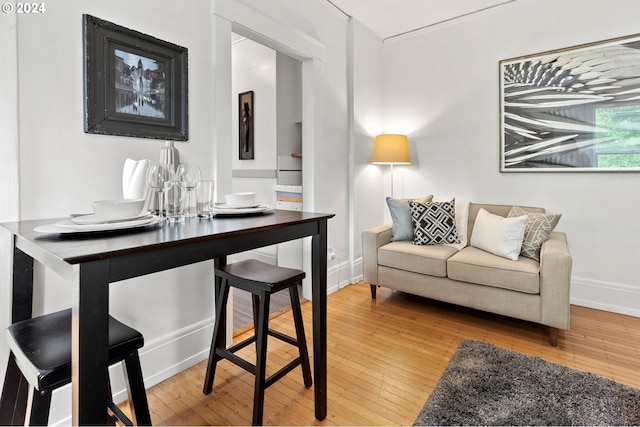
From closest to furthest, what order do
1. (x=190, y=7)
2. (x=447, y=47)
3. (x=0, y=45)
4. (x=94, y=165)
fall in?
(x=0, y=45) → (x=94, y=165) → (x=190, y=7) → (x=447, y=47)

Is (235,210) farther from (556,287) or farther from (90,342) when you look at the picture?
(556,287)

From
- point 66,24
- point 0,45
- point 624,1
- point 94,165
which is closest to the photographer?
point 0,45

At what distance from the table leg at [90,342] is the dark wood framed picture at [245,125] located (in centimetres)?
334

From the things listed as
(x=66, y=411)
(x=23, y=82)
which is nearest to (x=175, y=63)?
(x=23, y=82)

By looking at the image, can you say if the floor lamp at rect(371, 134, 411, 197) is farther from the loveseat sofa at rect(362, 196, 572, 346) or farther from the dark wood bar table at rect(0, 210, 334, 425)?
the dark wood bar table at rect(0, 210, 334, 425)

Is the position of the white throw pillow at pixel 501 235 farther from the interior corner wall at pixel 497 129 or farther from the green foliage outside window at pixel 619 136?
the green foliage outside window at pixel 619 136

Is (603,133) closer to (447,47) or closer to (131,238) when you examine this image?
(447,47)

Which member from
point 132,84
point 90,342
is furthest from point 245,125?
point 90,342

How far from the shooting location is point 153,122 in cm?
179

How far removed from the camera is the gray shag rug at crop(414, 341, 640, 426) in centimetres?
152

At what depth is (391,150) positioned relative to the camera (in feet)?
11.2

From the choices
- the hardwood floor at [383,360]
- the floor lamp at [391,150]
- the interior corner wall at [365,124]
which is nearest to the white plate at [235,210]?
the hardwood floor at [383,360]

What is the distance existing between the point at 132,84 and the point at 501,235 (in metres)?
2.63

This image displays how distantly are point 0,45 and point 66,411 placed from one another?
1553 mm
